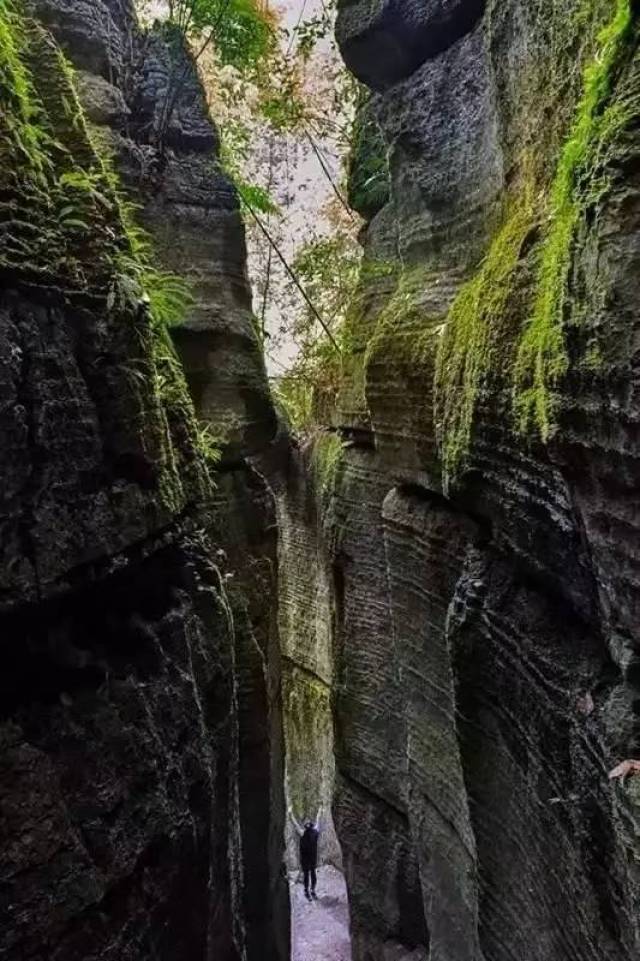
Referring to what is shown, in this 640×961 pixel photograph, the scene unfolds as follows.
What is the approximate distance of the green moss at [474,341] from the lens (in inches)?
154

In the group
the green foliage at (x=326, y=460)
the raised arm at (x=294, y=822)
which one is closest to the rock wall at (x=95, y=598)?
the green foliage at (x=326, y=460)

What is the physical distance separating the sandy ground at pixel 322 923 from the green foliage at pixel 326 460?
6182 mm

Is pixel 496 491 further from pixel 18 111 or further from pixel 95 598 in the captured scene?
pixel 18 111

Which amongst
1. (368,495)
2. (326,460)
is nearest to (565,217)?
(368,495)

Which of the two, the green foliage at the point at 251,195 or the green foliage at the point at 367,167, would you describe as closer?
the green foliage at the point at 251,195

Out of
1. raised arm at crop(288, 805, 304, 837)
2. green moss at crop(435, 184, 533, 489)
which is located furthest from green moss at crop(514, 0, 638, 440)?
raised arm at crop(288, 805, 304, 837)

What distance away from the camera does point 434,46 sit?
21.0ft

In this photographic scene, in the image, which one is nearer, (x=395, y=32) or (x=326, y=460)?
(x=395, y=32)

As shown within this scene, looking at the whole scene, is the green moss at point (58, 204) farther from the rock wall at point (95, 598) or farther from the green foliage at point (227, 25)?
the green foliage at point (227, 25)

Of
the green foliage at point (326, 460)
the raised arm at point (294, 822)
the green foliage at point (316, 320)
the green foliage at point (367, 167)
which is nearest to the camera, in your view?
the green foliage at point (367, 167)

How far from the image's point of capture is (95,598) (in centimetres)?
364

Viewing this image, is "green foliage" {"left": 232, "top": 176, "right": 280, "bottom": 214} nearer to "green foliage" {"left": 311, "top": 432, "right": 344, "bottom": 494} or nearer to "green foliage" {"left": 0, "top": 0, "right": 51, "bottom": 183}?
"green foliage" {"left": 311, "top": 432, "right": 344, "bottom": 494}

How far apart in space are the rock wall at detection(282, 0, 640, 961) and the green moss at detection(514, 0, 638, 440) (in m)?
0.01

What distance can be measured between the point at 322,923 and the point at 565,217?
11428 millimetres
